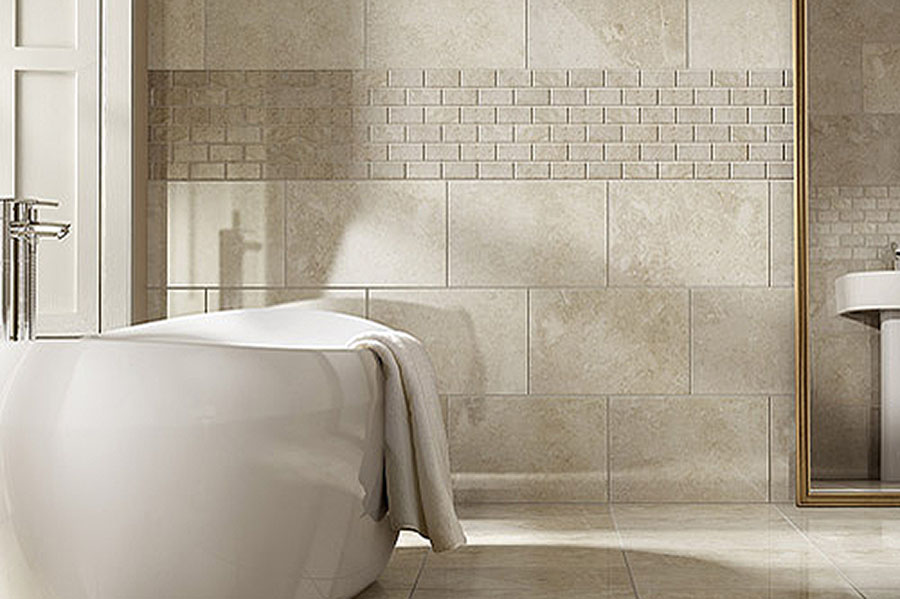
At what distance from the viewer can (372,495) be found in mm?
2264

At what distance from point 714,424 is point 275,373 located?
6.71 ft

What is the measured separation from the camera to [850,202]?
3508 mm

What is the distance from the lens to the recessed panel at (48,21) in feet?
11.7

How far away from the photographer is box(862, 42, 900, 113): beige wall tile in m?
3.50

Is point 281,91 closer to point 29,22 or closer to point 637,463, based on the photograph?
point 29,22

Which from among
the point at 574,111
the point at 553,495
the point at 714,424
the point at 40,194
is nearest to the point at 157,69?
the point at 40,194

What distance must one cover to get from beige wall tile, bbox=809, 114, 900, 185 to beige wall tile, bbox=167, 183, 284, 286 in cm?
162

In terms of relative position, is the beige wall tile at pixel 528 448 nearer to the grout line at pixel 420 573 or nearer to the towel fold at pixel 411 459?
the grout line at pixel 420 573

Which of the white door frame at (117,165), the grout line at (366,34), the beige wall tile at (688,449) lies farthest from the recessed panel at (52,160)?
the beige wall tile at (688,449)

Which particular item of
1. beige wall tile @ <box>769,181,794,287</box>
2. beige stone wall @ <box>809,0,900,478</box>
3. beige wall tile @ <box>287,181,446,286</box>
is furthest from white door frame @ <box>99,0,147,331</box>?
beige stone wall @ <box>809,0,900,478</box>

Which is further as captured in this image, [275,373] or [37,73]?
[37,73]

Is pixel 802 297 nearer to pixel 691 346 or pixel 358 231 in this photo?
pixel 691 346

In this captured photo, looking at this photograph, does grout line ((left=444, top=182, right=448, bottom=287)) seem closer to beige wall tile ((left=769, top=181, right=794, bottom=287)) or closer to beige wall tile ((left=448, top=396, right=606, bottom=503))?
beige wall tile ((left=448, top=396, right=606, bottom=503))

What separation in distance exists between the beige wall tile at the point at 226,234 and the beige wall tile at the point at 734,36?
53.3 inches
